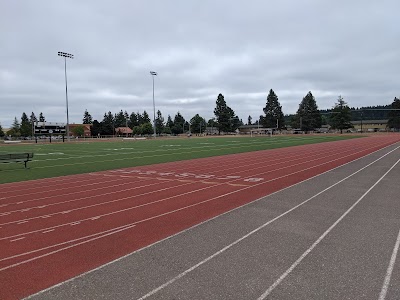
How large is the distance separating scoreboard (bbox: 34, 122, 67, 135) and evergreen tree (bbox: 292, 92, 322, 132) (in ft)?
291

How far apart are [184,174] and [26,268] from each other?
33.9 ft

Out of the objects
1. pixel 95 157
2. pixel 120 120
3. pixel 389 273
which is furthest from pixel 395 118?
pixel 389 273

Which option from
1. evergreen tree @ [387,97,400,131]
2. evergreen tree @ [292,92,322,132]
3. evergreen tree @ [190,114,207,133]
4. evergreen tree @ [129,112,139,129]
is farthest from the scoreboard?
evergreen tree @ [387,97,400,131]

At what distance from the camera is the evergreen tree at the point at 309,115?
12275cm

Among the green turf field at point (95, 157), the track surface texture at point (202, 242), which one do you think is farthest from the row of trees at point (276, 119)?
the track surface texture at point (202, 242)

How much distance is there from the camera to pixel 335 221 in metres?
7.25

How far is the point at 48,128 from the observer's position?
197ft

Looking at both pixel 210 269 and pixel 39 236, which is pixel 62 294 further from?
pixel 39 236

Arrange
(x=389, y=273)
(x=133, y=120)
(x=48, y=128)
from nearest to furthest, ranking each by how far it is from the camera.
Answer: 1. (x=389, y=273)
2. (x=48, y=128)
3. (x=133, y=120)

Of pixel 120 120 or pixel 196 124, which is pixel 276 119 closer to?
pixel 196 124

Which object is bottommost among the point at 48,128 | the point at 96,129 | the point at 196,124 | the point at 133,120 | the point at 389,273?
the point at 389,273

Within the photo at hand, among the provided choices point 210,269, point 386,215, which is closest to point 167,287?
point 210,269

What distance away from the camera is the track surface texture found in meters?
4.32

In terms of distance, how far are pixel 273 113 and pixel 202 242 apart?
396 ft
